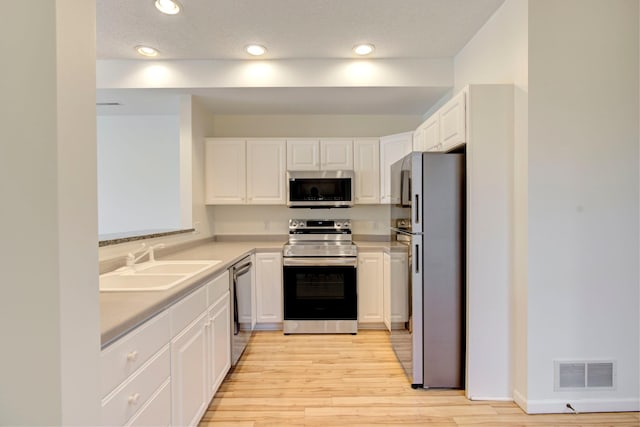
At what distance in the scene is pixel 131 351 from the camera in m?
1.15

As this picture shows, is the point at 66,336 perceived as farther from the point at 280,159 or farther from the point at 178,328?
the point at 280,159

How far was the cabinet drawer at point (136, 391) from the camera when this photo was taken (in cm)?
104

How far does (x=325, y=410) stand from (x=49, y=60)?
7.10 feet

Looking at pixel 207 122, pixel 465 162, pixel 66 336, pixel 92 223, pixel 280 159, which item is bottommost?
pixel 66 336

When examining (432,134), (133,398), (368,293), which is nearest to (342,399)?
(368,293)

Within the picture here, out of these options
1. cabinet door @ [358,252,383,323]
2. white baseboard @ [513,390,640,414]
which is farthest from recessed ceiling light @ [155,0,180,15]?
white baseboard @ [513,390,640,414]

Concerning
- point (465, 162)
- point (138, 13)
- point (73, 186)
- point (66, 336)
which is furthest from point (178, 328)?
point (138, 13)

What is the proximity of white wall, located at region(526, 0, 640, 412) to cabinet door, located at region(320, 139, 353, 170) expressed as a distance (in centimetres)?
193

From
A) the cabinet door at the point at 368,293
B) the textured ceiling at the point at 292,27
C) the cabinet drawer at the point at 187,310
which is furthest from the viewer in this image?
the cabinet door at the point at 368,293

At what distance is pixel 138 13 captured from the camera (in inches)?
86.7

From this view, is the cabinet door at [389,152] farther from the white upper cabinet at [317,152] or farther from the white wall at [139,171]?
the white wall at [139,171]

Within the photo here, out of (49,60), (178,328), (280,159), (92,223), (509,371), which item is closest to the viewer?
(49,60)

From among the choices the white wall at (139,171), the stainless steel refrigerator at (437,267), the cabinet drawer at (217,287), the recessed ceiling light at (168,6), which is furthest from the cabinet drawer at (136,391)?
the white wall at (139,171)

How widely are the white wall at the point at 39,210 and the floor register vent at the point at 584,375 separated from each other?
245 cm
